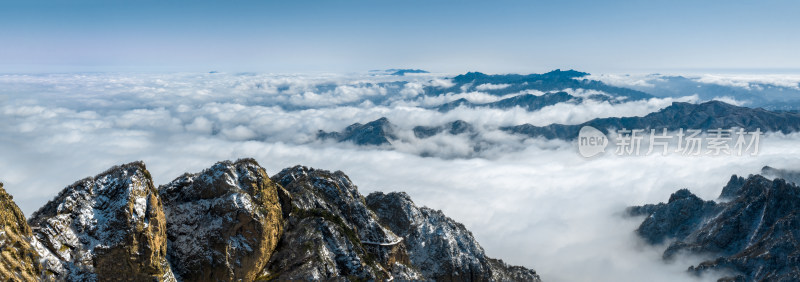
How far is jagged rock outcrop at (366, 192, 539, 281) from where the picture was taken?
95125 millimetres

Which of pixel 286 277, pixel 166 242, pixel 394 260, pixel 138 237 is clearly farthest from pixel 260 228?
pixel 394 260

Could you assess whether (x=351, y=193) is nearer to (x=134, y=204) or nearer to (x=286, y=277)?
(x=286, y=277)

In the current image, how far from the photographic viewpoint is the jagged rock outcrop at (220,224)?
43.2 m

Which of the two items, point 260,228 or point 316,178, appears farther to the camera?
point 316,178

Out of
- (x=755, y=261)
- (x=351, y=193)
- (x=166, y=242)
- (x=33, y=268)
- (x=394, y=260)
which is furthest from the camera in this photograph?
(x=755, y=261)

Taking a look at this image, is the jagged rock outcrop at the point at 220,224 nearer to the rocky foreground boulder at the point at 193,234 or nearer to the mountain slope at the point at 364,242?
the rocky foreground boulder at the point at 193,234

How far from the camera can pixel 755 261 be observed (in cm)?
18800

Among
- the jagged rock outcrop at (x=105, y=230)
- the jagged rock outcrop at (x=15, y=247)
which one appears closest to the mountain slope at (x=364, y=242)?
the jagged rock outcrop at (x=105, y=230)

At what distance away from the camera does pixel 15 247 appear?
94.0 feet

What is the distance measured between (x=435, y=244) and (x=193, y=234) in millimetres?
64460

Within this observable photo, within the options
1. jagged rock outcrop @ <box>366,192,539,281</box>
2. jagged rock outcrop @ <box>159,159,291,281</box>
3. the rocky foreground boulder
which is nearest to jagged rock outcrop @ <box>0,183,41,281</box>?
the rocky foreground boulder

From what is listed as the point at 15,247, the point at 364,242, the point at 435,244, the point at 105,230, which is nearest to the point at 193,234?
the point at 105,230

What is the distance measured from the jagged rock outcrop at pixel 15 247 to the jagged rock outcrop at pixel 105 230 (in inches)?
39.4

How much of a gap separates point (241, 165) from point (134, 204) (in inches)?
662
